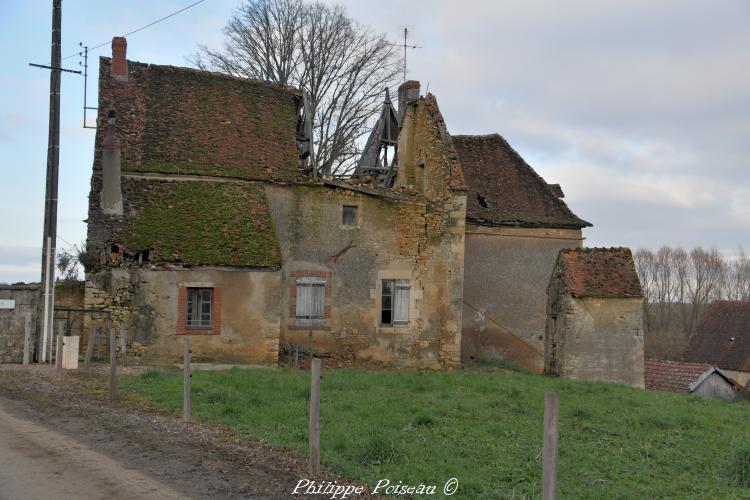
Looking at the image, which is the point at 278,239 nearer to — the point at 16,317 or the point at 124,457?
the point at 16,317

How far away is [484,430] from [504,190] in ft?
59.0

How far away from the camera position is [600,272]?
22.3m

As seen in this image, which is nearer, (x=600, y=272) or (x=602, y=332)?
(x=602, y=332)

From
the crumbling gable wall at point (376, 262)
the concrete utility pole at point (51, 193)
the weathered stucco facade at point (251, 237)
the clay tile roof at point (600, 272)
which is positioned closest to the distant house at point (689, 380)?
the clay tile roof at point (600, 272)

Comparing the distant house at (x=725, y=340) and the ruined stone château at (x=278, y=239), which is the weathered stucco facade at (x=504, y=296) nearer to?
the ruined stone château at (x=278, y=239)

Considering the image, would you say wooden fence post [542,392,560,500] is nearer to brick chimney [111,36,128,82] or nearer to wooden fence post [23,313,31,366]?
wooden fence post [23,313,31,366]

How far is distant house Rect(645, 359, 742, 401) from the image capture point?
94.9ft

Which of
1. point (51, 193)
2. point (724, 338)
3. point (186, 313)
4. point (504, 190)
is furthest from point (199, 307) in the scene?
point (724, 338)

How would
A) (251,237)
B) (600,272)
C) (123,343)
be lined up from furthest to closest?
1. (600,272)
2. (251,237)
3. (123,343)

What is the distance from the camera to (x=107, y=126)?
70.7 feet

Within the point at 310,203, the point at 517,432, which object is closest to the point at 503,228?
the point at 310,203

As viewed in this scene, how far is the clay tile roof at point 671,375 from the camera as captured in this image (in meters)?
28.8

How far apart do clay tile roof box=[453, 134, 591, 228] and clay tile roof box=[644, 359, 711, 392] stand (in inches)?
271

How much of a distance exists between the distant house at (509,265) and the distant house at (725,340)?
17181 millimetres
